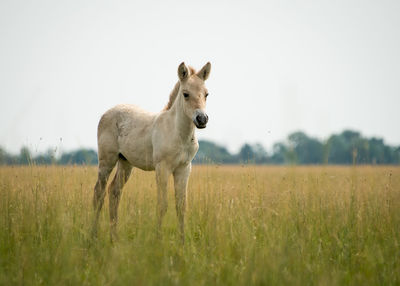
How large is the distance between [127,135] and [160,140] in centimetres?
107

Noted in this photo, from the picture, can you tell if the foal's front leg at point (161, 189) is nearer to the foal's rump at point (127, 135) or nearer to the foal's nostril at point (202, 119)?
the foal's rump at point (127, 135)

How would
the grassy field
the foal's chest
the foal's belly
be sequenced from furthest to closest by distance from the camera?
1. the foal's belly
2. the foal's chest
3. the grassy field

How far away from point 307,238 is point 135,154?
10.4ft

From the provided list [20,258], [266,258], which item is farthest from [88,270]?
[266,258]

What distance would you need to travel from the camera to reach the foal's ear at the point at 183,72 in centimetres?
503

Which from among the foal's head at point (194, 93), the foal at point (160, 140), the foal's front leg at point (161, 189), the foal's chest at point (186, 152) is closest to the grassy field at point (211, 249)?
the foal's front leg at point (161, 189)

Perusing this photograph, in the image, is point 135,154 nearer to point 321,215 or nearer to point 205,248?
point 205,248

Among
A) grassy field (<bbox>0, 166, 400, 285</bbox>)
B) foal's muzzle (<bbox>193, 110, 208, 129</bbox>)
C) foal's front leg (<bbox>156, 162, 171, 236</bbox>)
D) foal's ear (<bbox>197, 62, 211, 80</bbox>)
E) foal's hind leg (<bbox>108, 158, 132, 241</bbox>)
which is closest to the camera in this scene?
grassy field (<bbox>0, 166, 400, 285</bbox>)

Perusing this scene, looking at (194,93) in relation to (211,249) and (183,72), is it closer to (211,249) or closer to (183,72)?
(183,72)

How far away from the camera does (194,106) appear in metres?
4.67

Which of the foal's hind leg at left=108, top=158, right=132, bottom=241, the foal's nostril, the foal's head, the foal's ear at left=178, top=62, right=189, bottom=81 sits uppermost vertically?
the foal's ear at left=178, top=62, right=189, bottom=81

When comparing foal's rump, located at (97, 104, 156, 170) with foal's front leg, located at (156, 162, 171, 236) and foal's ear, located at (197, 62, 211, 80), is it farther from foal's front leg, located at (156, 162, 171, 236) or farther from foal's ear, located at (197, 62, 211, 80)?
foal's ear, located at (197, 62, 211, 80)

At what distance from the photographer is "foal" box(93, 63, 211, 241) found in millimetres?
4781

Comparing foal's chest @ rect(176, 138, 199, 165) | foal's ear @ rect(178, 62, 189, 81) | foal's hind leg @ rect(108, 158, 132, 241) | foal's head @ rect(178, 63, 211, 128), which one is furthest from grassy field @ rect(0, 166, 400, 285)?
foal's ear @ rect(178, 62, 189, 81)
